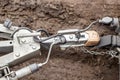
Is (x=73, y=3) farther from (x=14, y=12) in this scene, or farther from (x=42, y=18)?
(x=14, y=12)

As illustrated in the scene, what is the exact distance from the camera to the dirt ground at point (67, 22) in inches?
76.4

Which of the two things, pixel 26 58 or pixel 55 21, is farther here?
pixel 55 21

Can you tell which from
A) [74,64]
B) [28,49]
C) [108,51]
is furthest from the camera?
[74,64]

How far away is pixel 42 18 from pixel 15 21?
0.15 m

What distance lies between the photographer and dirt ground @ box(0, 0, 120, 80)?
1.94 metres

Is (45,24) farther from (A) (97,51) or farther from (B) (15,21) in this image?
(A) (97,51)

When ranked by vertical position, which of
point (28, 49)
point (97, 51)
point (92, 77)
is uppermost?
→ point (28, 49)

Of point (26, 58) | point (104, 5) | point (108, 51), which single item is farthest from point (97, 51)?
point (26, 58)

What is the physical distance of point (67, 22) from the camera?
1996 millimetres

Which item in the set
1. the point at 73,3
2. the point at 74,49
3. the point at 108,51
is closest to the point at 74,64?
the point at 74,49

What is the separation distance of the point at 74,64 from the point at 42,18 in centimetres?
32

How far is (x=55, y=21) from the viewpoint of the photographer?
2.01 m

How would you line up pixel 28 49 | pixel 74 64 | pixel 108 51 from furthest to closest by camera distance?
pixel 74 64 → pixel 108 51 → pixel 28 49

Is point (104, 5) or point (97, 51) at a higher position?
point (104, 5)
